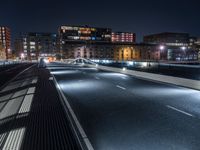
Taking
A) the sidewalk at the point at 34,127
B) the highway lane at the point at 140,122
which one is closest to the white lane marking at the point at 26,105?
the sidewalk at the point at 34,127

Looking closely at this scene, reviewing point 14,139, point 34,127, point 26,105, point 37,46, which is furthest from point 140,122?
point 37,46

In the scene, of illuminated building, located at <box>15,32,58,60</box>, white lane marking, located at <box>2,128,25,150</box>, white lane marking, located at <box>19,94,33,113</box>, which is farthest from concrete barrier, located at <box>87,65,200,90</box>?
illuminated building, located at <box>15,32,58,60</box>

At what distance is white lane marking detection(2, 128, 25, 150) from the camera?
575cm

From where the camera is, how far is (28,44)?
617ft

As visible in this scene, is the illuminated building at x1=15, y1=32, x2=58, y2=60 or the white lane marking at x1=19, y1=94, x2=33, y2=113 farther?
the illuminated building at x1=15, y1=32, x2=58, y2=60

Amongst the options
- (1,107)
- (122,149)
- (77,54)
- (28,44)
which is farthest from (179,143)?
(28,44)

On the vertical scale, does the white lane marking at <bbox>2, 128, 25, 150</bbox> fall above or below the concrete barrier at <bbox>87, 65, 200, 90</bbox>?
below

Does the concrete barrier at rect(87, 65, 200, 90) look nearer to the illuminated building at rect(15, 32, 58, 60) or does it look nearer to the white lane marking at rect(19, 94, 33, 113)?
the white lane marking at rect(19, 94, 33, 113)

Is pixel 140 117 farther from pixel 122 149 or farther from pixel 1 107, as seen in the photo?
pixel 1 107

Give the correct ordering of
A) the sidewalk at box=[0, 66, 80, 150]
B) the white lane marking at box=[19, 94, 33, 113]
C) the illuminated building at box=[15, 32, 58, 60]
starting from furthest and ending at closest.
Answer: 1. the illuminated building at box=[15, 32, 58, 60]
2. the white lane marking at box=[19, 94, 33, 113]
3. the sidewalk at box=[0, 66, 80, 150]

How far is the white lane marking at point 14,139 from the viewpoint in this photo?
18.9 ft

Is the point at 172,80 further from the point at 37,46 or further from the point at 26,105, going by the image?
the point at 37,46

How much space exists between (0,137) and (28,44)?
7614 inches

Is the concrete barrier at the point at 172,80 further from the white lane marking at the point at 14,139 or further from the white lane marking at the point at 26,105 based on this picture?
the white lane marking at the point at 14,139
